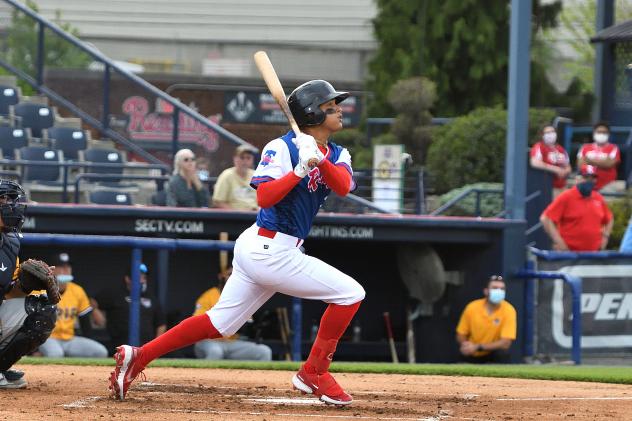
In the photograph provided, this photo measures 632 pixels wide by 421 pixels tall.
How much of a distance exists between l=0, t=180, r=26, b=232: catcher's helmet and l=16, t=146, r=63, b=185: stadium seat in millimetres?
5134

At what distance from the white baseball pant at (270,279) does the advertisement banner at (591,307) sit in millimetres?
5854

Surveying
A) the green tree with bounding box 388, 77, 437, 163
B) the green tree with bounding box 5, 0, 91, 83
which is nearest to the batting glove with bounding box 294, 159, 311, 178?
the green tree with bounding box 5, 0, 91, 83

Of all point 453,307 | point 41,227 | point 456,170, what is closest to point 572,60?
point 456,170

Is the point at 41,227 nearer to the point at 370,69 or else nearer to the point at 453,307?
the point at 453,307

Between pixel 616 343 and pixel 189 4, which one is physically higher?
pixel 189 4

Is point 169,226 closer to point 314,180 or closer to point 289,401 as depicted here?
point 289,401

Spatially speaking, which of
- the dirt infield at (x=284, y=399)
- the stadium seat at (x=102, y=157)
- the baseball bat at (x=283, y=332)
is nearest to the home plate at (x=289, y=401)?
the dirt infield at (x=284, y=399)

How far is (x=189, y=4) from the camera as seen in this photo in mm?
31266

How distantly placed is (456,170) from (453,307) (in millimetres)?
3406

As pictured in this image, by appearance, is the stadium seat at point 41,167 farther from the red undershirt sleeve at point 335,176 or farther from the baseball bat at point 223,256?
the red undershirt sleeve at point 335,176

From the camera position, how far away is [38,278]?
7.06 meters

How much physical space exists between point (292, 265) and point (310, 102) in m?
0.81

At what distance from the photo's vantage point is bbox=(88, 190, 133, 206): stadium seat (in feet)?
41.5

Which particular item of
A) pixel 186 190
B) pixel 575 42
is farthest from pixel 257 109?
pixel 186 190
